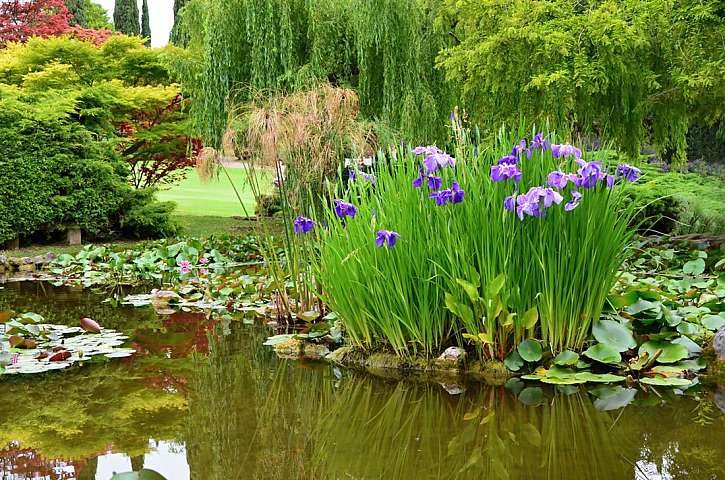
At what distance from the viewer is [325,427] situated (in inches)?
129

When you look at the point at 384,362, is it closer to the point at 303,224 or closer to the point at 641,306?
the point at 303,224

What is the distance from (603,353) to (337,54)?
8.96 m

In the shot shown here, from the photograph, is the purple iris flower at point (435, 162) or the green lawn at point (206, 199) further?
the green lawn at point (206, 199)

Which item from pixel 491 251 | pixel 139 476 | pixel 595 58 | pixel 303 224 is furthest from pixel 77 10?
pixel 139 476

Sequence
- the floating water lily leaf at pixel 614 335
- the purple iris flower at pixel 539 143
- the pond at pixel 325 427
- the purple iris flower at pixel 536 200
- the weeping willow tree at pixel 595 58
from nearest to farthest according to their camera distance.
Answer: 1. the pond at pixel 325 427
2. the purple iris flower at pixel 536 200
3. the floating water lily leaf at pixel 614 335
4. the purple iris flower at pixel 539 143
5. the weeping willow tree at pixel 595 58

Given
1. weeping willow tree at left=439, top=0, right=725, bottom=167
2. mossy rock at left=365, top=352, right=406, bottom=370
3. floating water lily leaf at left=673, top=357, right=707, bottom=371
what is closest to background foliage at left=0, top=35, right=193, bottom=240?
weeping willow tree at left=439, top=0, right=725, bottom=167

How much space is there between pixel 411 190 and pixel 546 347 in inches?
43.7

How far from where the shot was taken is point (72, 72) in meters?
14.2

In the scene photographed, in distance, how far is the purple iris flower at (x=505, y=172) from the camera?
3750mm

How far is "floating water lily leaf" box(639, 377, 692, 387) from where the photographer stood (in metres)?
3.71

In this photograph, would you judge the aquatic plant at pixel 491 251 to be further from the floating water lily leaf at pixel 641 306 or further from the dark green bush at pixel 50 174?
the dark green bush at pixel 50 174

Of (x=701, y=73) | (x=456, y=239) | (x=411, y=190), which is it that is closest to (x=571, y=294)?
(x=456, y=239)

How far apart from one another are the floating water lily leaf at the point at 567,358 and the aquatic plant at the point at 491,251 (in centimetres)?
11

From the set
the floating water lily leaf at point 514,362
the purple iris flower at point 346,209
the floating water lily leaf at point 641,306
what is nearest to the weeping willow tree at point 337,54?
the purple iris flower at point 346,209
